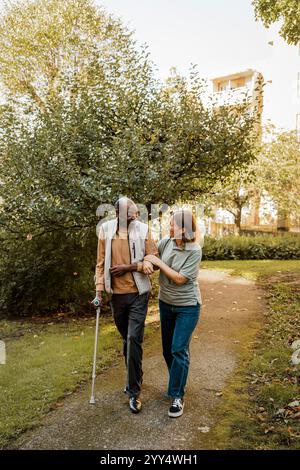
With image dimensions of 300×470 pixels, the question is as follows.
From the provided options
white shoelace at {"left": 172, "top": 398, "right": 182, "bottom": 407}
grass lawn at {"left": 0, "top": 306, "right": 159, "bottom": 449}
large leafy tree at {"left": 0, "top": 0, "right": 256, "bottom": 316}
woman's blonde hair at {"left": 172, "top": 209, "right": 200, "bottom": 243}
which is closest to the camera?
woman's blonde hair at {"left": 172, "top": 209, "right": 200, "bottom": 243}

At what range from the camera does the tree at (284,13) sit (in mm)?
9419

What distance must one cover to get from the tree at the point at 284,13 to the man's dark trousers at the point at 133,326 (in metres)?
7.57

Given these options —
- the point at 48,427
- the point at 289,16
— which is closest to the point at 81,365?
the point at 48,427

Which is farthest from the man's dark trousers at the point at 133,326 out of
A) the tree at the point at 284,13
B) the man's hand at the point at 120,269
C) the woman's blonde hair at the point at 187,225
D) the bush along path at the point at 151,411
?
the tree at the point at 284,13

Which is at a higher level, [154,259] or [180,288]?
[154,259]

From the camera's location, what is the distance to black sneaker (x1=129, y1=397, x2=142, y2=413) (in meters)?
4.52

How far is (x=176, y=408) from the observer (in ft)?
14.6

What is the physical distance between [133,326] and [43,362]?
2.58 m

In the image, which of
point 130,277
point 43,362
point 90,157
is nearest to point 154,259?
point 130,277

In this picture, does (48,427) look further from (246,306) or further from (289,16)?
(289,16)

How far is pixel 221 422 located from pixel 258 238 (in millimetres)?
14816

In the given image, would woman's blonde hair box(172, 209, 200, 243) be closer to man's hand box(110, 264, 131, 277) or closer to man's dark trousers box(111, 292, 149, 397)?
man's hand box(110, 264, 131, 277)

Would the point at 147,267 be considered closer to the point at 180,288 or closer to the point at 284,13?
the point at 180,288

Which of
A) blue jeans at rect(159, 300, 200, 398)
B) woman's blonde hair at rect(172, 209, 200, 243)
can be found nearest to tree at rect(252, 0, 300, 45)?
woman's blonde hair at rect(172, 209, 200, 243)
